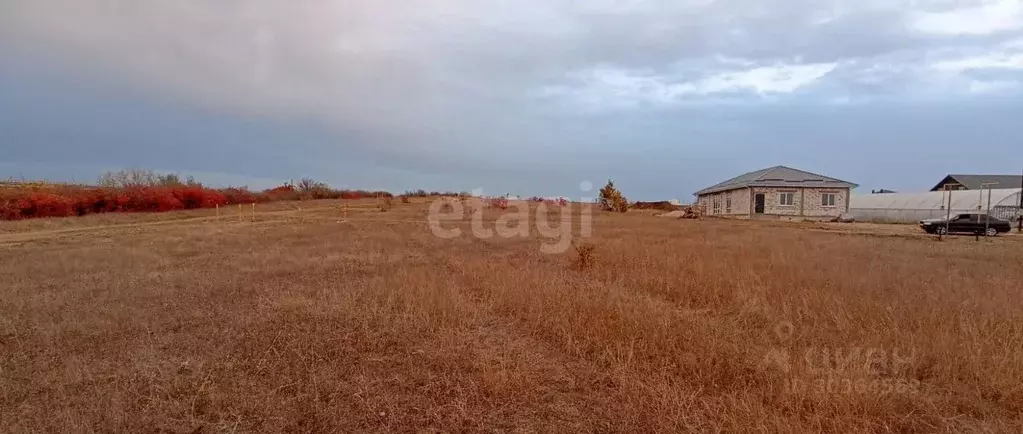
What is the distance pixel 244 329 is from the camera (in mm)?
4898

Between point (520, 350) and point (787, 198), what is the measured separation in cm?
3091

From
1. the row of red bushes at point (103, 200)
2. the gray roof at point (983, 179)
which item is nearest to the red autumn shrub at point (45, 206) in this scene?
the row of red bushes at point (103, 200)

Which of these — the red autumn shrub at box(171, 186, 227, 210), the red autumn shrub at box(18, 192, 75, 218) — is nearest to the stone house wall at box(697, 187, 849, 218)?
the red autumn shrub at box(171, 186, 227, 210)

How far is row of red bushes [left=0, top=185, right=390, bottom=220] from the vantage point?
23.0 metres

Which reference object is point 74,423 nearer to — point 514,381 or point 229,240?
point 514,381

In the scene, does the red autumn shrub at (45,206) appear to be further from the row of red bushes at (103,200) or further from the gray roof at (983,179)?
the gray roof at (983,179)

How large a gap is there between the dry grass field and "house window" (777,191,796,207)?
22723 millimetres

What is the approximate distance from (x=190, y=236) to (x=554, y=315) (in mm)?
15312

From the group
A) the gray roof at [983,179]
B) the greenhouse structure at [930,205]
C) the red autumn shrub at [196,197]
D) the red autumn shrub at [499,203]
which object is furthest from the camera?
the gray roof at [983,179]

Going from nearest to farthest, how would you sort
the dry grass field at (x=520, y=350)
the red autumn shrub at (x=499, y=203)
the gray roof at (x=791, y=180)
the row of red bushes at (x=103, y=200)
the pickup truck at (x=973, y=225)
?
the dry grass field at (x=520, y=350), the pickup truck at (x=973, y=225), the row of red bushes at (x=103, y=200), the gray roof at (x=791, y=180), the red autumn shrub at (x=499, y=203)

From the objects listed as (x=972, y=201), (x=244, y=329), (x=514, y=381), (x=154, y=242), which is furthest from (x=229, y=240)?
(x=972, y=201)

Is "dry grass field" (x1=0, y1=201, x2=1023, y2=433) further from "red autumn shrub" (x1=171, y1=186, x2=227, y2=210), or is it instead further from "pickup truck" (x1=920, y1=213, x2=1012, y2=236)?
"red autumn shrub" (x1=171, y1=186, x2=227, y2=210)

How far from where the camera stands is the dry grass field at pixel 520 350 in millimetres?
3045

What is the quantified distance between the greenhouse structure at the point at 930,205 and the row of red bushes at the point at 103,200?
47206mm
